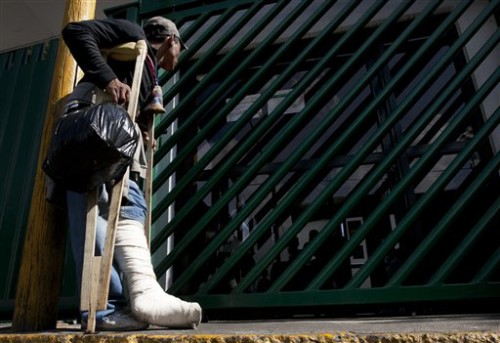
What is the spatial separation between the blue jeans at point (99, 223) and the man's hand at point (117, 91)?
0.35 meters

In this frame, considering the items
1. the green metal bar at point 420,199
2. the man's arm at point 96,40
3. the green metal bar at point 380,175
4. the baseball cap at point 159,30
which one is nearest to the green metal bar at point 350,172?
the green metal bar at point 380,175

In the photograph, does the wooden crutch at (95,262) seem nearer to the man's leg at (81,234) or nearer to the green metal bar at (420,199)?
the man's leg at (81,234)

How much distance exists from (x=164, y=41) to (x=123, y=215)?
93cm

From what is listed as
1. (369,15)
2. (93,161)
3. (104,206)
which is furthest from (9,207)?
(369,15)

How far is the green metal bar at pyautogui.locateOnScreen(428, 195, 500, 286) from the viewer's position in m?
2.15

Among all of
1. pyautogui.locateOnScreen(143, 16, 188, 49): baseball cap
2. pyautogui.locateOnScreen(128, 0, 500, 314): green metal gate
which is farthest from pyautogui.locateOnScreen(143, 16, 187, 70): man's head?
pyautogui.locateOnScreen(128, 0, 500, 314): green metal gate

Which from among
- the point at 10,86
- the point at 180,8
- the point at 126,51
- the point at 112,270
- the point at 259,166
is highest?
the point at 180,8

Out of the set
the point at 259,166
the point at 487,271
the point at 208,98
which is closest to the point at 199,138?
the point at 208,98

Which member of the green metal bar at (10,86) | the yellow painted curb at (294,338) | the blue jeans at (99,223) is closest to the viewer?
the yellow painted curb at (294,338)

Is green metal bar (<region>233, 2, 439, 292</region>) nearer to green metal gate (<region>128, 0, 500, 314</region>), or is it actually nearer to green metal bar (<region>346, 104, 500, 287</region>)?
green metal gate (<region>128, 0, 500, 314</region>)

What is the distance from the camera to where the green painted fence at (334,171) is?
2260mm

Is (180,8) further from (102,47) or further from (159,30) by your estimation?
(102,47)

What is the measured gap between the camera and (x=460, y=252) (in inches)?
86.4

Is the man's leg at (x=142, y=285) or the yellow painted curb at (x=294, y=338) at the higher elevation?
the man's leg at (x=142, y=285)
